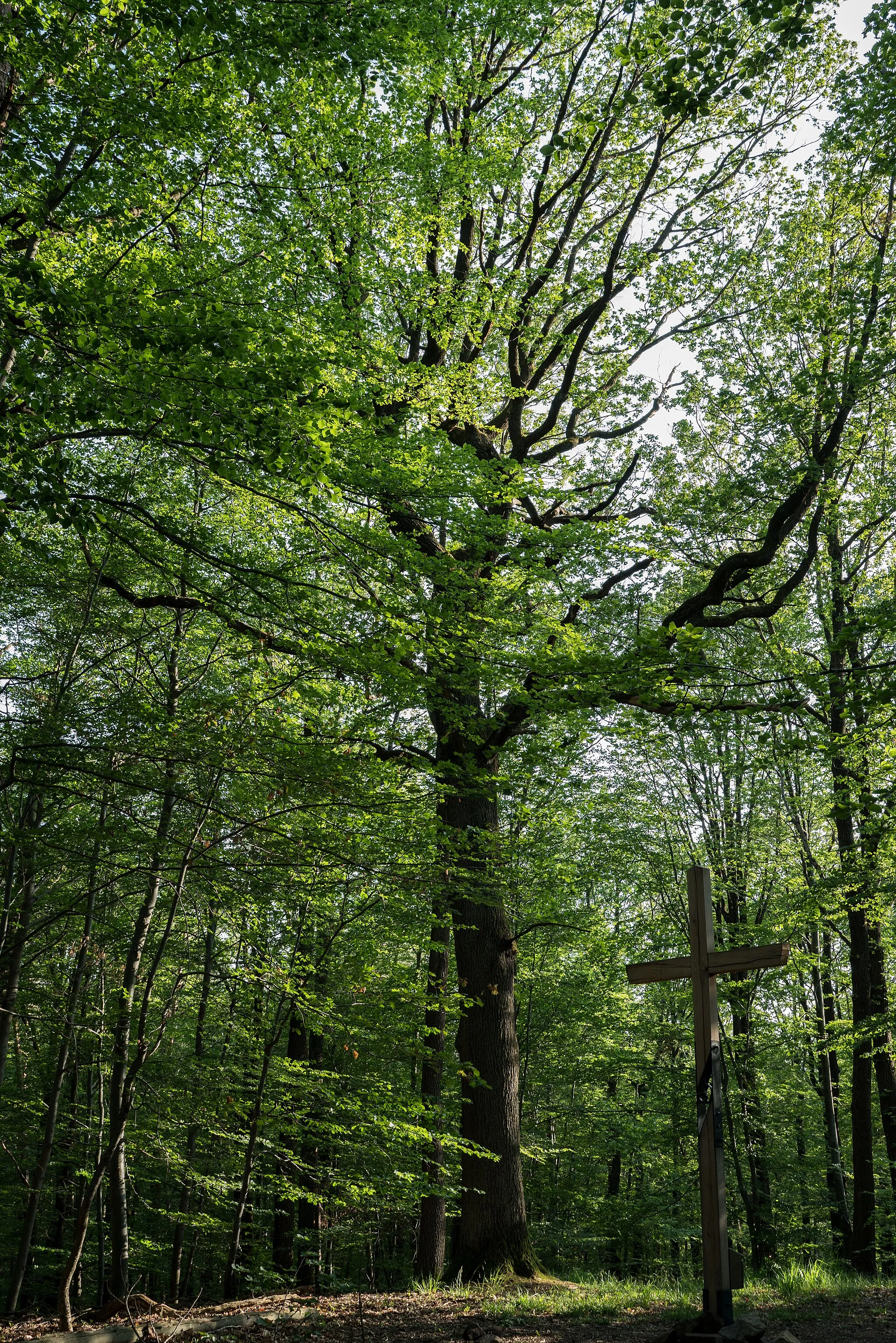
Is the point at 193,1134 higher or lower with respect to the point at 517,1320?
higher

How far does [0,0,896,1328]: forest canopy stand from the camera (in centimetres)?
562

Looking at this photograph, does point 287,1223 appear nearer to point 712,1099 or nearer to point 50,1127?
point 50,1127

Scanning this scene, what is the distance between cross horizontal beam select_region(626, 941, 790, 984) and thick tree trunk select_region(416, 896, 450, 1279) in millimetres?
4236

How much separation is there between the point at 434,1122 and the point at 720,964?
637cm

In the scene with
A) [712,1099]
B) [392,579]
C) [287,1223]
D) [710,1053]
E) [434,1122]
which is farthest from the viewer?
[287,1223]

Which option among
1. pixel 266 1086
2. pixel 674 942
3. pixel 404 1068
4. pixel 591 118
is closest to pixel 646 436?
pixel 591 118

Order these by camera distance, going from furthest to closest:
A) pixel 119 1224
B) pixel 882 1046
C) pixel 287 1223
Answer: pixel 287 1223 → pixel 882 1046 → pixel 119 1224

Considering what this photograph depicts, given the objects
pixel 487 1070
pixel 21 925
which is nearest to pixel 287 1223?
pixel 487 1070

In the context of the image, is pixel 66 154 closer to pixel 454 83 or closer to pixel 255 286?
pixel 255 286

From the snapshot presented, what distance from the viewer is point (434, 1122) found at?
10.1 meters

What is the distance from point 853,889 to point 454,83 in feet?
34.1

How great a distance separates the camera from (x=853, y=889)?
36.3ft

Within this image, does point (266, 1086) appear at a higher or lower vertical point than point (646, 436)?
lower

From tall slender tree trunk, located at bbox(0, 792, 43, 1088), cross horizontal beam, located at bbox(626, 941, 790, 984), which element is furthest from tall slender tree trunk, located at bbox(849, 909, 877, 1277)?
tall slender tree trunk, located at bbox(0, 792, 43, 1088)
